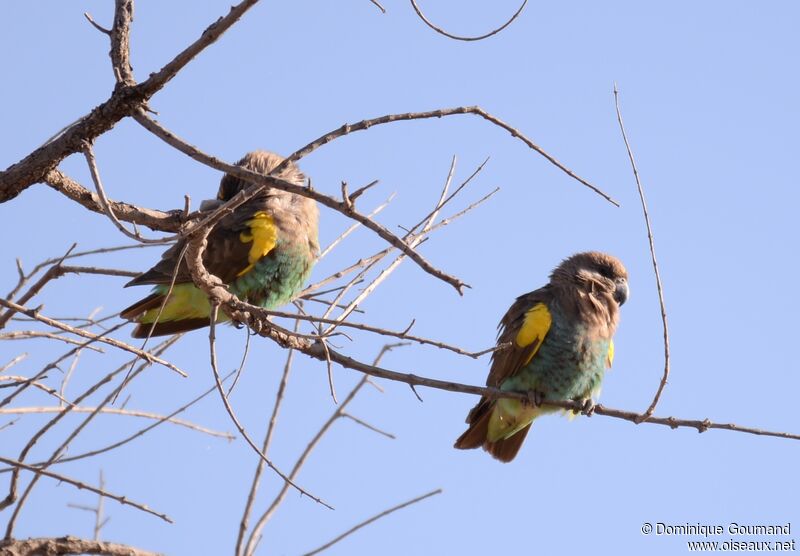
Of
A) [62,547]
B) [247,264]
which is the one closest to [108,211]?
[62,547]

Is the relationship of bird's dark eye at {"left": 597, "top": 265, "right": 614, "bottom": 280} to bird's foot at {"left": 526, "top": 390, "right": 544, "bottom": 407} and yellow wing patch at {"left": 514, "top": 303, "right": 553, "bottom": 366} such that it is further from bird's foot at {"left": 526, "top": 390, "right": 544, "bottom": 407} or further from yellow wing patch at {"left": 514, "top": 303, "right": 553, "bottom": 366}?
bird's foot at {"left": 526, "top": 390, "right": 544, "bottom": 407}

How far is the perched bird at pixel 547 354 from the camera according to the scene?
5695 mm

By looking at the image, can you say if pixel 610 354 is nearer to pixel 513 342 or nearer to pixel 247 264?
pixel 513 342

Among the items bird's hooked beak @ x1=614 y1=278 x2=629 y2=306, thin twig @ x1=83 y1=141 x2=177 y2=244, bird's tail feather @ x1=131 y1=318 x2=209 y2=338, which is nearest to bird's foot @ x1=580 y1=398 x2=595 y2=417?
bird's hooked beak @ x1=614 y1=278 x2=629 y2=306

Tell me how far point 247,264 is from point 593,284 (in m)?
2.28

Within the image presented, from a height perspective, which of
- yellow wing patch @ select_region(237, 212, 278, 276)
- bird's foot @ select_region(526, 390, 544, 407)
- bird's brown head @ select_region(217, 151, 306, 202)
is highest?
bird's brown head @ select_region(217, 151, 306, 202)

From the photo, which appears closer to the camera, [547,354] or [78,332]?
[78,332]

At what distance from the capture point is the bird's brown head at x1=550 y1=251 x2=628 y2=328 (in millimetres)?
5988

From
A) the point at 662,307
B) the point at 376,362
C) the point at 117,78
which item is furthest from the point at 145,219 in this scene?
the point at 662,307

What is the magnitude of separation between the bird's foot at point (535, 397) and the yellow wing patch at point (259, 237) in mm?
1838

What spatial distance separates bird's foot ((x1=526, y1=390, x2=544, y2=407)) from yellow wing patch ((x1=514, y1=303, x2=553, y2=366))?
0.18m

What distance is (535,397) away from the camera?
5.66 metres

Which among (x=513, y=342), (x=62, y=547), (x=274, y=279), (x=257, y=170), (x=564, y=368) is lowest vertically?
(x=62, y=547)

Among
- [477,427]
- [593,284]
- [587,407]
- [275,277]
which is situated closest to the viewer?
[587,407]
